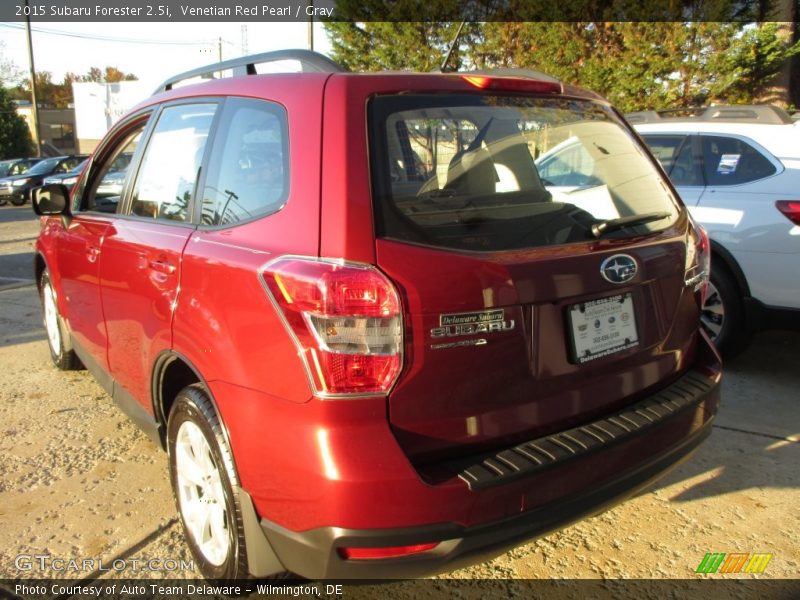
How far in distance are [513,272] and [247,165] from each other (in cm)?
100

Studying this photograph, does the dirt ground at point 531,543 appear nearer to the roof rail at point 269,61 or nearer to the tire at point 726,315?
the tire at point 726,315

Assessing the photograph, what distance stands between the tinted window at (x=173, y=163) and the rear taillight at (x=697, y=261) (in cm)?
190

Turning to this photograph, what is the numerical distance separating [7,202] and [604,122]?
76.7 ft

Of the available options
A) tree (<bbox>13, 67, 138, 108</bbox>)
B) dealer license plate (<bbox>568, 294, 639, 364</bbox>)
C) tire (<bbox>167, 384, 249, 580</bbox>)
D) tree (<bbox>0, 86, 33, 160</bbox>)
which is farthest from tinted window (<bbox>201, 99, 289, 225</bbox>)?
tree (<bbox>13, 67, 138, 108</bbox>)

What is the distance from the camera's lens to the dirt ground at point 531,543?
2717 mm

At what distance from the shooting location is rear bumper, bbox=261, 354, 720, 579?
6.17 feet

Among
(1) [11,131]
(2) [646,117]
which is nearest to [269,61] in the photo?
(2) [646,117]

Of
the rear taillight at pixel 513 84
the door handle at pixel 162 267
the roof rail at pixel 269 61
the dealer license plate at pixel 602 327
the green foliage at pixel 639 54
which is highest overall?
the green foliage at pixel 639 54

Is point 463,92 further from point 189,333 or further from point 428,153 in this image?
point 189,333

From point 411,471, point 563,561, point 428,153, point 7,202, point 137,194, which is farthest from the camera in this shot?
point 7,202

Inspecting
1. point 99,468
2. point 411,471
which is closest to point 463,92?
point 411,471

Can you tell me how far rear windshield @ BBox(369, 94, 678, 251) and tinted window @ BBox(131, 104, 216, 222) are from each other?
0.93 m

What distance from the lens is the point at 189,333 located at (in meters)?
2.37

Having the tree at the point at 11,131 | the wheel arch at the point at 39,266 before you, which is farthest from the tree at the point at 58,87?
the wheel arch at the point at 39,266
